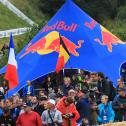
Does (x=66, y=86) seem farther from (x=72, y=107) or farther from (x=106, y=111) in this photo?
(x=72, y=107)

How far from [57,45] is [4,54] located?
10.1 m

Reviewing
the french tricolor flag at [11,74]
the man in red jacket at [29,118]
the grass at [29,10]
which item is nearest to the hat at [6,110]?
the man in red jacket at [29,118]

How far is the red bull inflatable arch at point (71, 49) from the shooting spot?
71.9 feet

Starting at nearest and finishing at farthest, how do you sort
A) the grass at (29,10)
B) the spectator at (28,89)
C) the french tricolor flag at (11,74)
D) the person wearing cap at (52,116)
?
the person wearing cap at (52,116)
the french tricolor flag at (11,74)
the spectator at (28,89)
the grass at (29,10)

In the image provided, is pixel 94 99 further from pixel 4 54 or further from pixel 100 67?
pixel 4 54

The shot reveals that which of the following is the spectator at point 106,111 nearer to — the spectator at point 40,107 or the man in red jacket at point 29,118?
the spectator at point 40,107

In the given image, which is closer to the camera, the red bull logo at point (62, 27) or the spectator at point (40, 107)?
the spectator at point (40, 107)

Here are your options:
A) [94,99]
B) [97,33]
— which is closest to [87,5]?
[97,33]

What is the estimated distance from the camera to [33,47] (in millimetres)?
23188

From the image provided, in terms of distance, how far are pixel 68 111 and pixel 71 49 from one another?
8651 millimetres

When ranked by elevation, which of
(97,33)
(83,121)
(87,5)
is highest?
(87,5)

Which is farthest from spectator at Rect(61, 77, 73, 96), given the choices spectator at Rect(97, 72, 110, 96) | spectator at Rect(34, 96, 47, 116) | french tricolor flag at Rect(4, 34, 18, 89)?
spectator at Rect(34, 96, 47, 116)

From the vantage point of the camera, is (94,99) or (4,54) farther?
(4,54)

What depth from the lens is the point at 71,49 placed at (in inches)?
883
